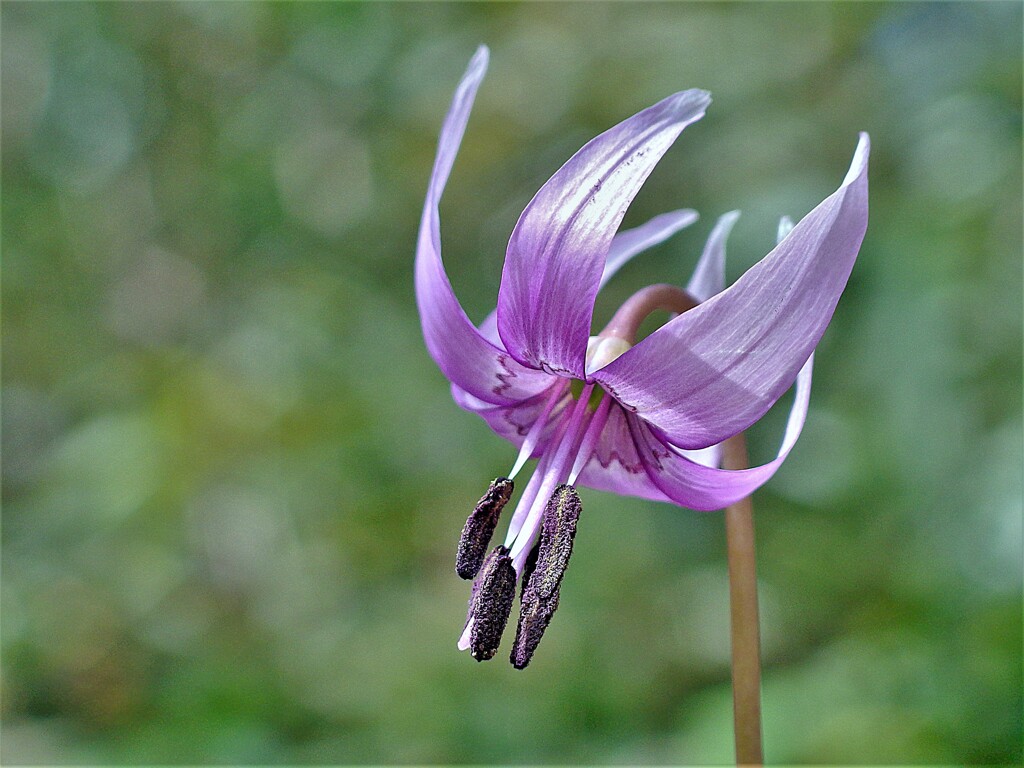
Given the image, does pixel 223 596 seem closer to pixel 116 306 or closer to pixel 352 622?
pixel 352 622

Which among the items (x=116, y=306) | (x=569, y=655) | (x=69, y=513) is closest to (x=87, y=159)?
(x=116, y=306)

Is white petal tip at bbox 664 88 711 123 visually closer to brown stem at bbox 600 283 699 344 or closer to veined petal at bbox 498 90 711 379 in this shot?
veined petal at bbox 498 90 711 379

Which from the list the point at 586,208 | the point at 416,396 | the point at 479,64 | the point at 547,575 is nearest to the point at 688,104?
the point at 586,208

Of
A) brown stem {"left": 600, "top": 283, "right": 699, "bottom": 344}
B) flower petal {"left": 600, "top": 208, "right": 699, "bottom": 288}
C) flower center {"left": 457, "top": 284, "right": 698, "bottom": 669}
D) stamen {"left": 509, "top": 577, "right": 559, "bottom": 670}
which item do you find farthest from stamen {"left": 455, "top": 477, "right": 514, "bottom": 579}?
flower petal {"left": 600, "top": 208, "right": 699, "bottom": 288}

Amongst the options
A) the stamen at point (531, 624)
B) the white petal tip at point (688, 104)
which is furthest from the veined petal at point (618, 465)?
the white petal tip at point (688, 104)

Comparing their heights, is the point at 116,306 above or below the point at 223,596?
above
